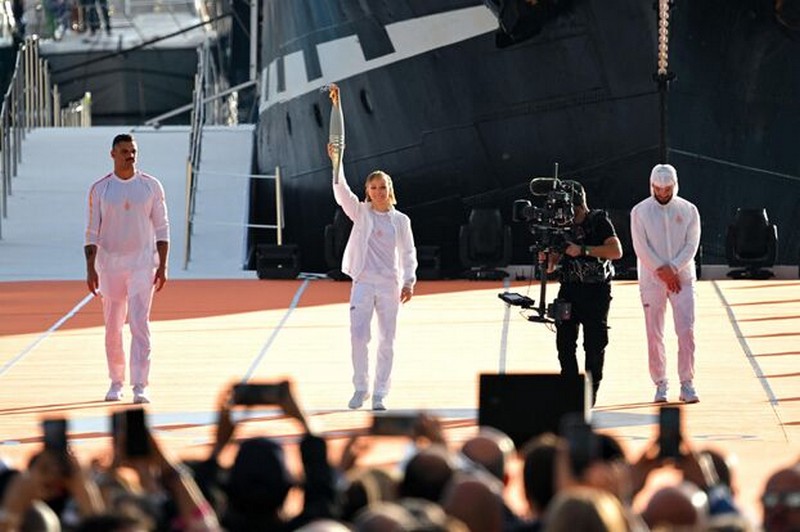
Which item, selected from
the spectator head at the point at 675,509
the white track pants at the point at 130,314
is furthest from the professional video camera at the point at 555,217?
the spectator head at the point at 675,509

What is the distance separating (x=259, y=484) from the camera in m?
6.21

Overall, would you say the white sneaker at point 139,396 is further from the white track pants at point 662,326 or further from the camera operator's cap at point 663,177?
the camera operator's cap at point 663,177

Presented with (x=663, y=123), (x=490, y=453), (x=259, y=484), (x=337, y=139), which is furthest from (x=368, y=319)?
(x=663, y=123)

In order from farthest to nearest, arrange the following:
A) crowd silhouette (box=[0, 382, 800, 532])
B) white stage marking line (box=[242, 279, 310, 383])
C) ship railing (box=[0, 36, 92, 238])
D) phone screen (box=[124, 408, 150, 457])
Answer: ship railing (box=[0, 36, 92, 238]), white stage marking line (box=[242, 279, 310, 383]), phone screen (box=[124, 408, 150, 457]), crowd silhouette (box=[0, 382, 800, 532])

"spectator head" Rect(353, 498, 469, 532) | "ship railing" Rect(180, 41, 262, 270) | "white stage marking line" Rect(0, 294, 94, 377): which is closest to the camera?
"spectator head" Rect(353, 498, 469, 532)

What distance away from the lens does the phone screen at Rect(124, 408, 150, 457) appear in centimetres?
692

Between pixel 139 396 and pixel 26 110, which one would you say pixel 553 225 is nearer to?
pixel 139 396

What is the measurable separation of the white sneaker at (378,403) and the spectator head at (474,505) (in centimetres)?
760

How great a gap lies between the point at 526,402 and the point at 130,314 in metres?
4.99

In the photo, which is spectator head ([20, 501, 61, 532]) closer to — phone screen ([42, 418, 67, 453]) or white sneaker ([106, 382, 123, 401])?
phone screen ([42, 418, 67, 453])

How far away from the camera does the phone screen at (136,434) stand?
22.7 ft

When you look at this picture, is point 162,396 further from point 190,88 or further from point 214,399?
point 190,88

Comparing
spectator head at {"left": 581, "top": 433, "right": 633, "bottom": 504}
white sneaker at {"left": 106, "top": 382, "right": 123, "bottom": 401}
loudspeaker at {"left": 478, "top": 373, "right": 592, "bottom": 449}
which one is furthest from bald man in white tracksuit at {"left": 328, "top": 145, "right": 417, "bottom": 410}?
spectator head at {"left": 581, "top": 433, "right": 633, "bottom": 504}

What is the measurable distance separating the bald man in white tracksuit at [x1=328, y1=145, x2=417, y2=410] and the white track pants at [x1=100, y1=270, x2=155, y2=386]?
1317 mm
